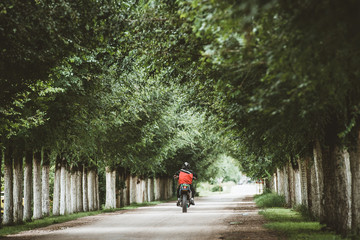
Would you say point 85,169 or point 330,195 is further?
point 85,169

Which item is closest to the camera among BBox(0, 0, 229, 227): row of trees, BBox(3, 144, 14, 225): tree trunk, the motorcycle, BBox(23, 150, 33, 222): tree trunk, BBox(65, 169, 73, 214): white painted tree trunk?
BBox(0, 0, 229, 227): row of trees

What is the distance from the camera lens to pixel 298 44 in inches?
263

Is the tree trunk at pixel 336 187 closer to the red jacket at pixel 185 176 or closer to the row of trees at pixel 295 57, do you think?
Result: the row of trees at pixel 295 57

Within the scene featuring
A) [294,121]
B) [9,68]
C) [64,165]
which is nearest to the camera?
[294,121]

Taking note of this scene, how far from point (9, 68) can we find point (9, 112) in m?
3.18

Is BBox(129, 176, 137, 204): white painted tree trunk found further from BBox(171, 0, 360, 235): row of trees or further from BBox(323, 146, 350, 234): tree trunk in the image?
BBox(171, 0, 360, 235): row of trees

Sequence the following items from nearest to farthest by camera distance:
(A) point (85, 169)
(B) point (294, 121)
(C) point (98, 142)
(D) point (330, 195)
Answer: (B) point (294, 121), (D) point (330, 195), (C) point (98, 142), (A) point (85, 169)

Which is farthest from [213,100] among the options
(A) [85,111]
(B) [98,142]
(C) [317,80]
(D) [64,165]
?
(D) [64,165]

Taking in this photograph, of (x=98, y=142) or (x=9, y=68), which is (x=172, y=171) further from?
(x=9, y=68)

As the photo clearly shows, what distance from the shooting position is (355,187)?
36.7ft

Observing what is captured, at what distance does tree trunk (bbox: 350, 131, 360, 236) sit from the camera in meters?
11.2

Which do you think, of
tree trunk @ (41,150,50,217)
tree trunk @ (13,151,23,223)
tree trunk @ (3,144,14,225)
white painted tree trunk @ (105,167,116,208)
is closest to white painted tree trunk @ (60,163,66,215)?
tree trunk @ (41,150,50,217)

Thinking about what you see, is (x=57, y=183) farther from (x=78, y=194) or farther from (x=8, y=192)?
(x=8, y=192)

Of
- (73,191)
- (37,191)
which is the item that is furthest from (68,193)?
(37,191)
